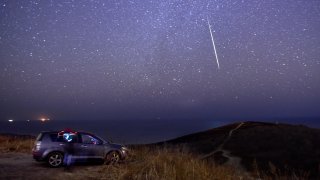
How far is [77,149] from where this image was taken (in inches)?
826

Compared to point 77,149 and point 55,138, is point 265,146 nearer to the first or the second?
point 77,149

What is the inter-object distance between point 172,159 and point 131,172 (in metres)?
2.64

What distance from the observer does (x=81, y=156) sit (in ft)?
68.6

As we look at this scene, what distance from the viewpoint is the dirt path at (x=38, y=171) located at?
1634 cm

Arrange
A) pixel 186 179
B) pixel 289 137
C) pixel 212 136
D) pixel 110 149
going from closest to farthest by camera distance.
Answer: pixel 186 179, pixel 110 149, pixel 289 137, pixel 212 136

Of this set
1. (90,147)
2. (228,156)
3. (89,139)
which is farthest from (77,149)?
(228,156)

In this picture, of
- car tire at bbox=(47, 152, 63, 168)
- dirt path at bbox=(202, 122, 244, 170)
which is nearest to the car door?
car tire at bbox=(47, 152, 63, 168)

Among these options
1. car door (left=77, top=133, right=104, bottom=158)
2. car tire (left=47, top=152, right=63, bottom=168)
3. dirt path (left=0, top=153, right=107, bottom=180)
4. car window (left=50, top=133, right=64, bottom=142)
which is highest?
car window (left=50, top=133, right=64, bottom=142)

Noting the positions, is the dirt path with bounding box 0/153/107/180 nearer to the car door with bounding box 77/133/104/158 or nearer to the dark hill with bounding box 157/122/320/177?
the car door with bounding box 77/133/104/158

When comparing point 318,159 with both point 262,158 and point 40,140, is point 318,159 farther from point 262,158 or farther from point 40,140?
point 40,140

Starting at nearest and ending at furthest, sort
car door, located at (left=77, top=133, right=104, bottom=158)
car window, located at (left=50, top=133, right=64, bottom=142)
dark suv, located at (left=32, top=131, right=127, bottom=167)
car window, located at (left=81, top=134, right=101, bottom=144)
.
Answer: dark suv, located at (left=32, top=131, right=127, bottom=167) < car window, located at (left=50, top=133, right=64, bottom=142) < car door, located at (left=77, top=133, right=104, bottom=158) < car window, located at (left=81, top=134, right=101, bottom=144)

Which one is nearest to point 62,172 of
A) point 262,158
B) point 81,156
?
point 81,156

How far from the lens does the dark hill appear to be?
105ft

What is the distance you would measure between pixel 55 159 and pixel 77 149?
1.25m
